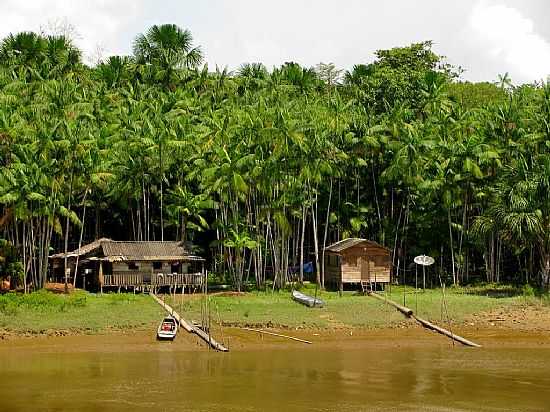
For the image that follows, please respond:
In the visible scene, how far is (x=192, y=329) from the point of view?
1403 inches

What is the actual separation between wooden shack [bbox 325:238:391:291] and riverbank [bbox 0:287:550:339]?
4.91 metres

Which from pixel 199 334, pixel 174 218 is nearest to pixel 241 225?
pixel 174 218

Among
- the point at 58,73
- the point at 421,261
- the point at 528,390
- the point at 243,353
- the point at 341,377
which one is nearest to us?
the point at 528,390

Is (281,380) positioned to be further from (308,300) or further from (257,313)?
(308,300)

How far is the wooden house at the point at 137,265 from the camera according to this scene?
4634 cm

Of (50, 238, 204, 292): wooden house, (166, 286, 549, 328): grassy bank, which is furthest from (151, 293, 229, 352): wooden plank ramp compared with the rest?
(50, 238, 204, 292): wooden house

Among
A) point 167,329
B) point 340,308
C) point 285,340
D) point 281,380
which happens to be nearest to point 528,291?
point 340,308

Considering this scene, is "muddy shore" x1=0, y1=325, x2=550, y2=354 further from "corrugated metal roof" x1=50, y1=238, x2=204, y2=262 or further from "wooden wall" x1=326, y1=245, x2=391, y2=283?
"corrugated metal roof" x1=50, y1=238, x2=204, y2=262

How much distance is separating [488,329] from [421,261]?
7.12 meters

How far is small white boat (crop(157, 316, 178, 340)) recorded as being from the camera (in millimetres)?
34344

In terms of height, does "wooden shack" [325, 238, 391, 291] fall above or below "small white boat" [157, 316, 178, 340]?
above

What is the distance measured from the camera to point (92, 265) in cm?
4850

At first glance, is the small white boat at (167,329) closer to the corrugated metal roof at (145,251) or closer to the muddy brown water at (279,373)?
the muddy brown water at (279,373)

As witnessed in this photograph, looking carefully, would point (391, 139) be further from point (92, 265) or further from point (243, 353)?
point (243, 353)
